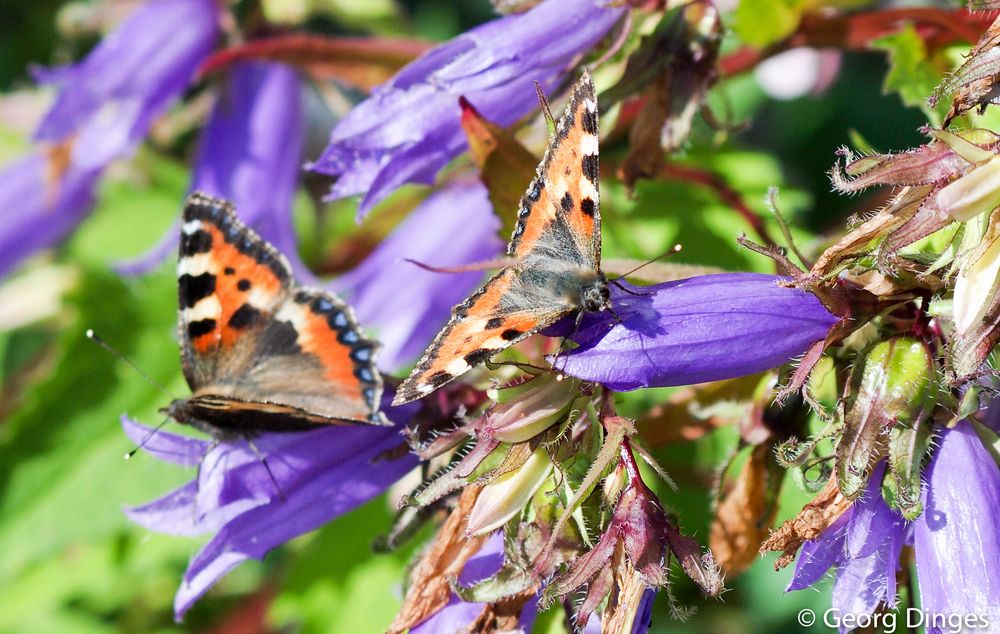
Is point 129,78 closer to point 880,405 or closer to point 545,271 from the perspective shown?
point 545,271

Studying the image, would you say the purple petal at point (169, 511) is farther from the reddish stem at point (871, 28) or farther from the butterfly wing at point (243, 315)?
the reddish stem at point (871, 28)

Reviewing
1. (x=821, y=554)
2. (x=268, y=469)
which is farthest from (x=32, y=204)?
(x=821, y=554)

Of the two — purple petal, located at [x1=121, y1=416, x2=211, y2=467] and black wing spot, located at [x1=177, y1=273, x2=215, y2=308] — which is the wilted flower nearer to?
purple petal, located at [x1=121, y1=416, x2=211, y2=467]

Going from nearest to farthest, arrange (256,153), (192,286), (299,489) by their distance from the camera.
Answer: (299,489) < (192,286) < (256,153)

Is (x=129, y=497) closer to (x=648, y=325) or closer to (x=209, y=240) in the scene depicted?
(x=209, y=240)

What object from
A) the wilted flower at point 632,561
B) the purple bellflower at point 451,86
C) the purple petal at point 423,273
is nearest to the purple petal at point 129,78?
the purple petal at point 423,273

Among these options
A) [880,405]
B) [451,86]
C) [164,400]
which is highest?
[451,86]
